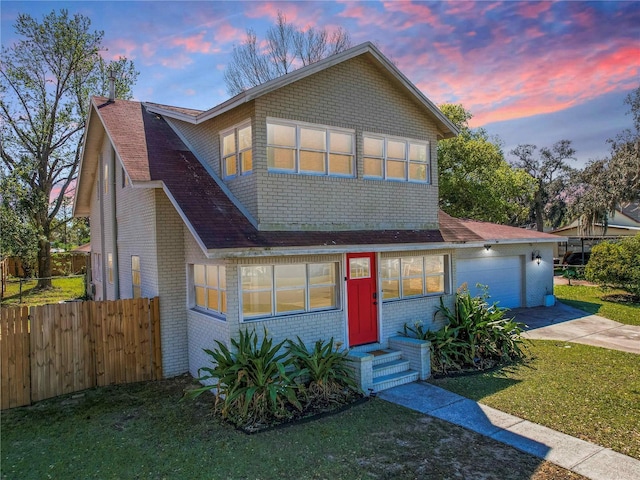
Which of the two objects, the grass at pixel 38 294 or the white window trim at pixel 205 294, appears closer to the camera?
the white window trim at pixel 205 294

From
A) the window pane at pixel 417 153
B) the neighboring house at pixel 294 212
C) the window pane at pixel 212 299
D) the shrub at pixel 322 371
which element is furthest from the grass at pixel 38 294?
the window pane at pixel 417 153

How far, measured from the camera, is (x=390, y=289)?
11.2 meters

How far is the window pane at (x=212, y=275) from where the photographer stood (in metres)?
9.66

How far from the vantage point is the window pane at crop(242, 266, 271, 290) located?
9062 millimetres

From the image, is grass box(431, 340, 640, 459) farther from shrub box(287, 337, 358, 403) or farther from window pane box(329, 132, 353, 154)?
window pane box(329, 132, 353, 154)

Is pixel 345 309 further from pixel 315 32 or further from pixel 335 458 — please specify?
pixel 315 32

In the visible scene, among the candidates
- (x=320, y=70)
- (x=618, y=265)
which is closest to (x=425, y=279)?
(x=320, y=70)

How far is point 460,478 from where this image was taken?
5.73 metres

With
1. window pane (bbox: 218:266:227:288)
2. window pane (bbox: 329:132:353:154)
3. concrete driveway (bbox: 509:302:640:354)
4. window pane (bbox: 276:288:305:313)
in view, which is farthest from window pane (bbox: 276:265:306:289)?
concrete driveway (bbox: 509:302:640:354)

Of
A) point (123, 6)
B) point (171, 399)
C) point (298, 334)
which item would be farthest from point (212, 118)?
point (171, 399)

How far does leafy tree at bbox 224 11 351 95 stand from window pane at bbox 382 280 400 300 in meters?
22.5

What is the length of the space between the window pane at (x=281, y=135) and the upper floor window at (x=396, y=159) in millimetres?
2146

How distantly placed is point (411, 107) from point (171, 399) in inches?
375

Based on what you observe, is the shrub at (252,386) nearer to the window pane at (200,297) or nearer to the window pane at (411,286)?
the window pane at (200,297)
